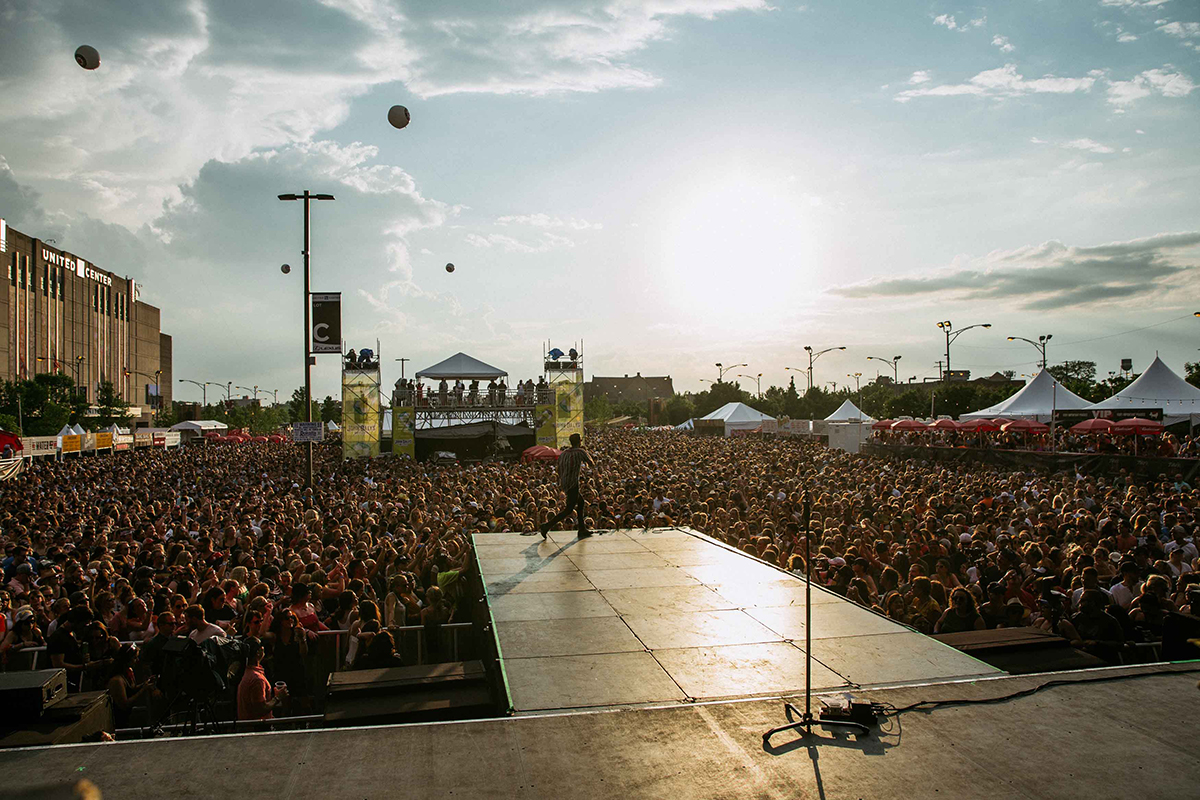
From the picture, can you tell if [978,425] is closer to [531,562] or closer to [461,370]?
[461,370]

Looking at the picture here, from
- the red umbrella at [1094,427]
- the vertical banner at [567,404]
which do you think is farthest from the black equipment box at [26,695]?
the vertical banner at [567,404]

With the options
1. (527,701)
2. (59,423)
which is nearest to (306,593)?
(527,701)

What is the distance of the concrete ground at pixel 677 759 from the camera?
344cm

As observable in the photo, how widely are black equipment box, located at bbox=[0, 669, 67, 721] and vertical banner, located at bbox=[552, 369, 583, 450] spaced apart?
33164 mm

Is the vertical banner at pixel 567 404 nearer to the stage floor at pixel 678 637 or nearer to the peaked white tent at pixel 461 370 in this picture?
the peaked white tent at pixel 461 370

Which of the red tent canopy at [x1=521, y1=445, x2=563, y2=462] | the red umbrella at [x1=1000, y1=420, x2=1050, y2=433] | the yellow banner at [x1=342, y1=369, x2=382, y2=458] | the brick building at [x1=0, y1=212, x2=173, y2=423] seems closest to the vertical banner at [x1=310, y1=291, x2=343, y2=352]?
the red tent canopy at [x1=521, y1=445, x2=563, y2=462]

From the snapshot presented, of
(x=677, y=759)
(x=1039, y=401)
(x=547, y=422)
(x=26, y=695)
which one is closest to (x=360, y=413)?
(x=547, y=422)

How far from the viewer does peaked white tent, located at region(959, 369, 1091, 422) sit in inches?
1314

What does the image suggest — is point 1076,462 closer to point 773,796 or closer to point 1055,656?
point 1055,656

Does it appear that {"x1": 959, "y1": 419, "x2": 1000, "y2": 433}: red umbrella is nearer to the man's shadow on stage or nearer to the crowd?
the crowd

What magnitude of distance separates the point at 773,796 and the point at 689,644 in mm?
2240

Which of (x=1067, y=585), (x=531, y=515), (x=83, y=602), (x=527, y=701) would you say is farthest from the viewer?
(x=531, y=515)

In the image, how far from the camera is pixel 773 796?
347 cm

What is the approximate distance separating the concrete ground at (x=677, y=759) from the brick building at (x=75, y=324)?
3045 inches
